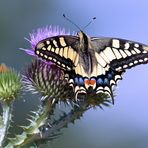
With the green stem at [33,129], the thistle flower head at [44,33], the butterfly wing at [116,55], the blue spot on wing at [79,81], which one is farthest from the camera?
the thistle flower head at [44,33]

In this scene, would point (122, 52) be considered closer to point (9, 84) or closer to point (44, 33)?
point (44, 33)

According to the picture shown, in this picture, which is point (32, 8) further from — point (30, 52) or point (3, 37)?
point (30, 52)

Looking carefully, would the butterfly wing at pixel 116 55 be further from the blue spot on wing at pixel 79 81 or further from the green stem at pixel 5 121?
the green stem at pixel 5 121

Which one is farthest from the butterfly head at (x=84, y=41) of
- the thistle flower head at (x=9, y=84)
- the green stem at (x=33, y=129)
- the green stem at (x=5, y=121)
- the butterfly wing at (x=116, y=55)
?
the green stem at (x=5, y=121)

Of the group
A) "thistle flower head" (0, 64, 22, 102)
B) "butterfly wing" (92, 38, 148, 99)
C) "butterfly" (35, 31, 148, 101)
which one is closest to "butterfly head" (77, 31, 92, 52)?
"butterfly" (35, 31, 148, 101)

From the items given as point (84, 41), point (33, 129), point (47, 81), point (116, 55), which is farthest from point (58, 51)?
point (33, 129)

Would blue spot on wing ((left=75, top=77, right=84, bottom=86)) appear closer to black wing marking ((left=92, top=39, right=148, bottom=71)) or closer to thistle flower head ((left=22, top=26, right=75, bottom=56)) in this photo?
black wing marking ((left=92, top=39, right=148, bottom=71))
